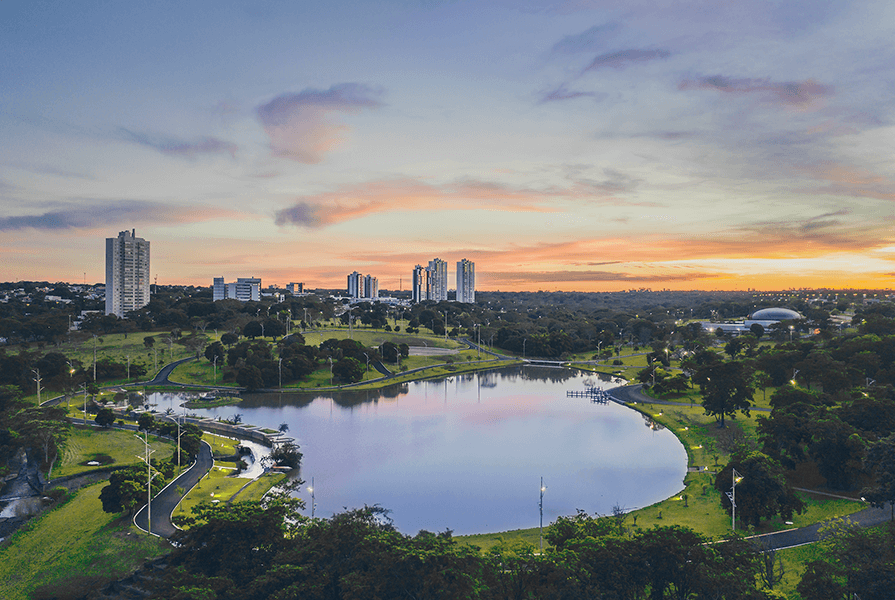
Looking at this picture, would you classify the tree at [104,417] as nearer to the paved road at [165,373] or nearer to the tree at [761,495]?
the paved road at [165,373]

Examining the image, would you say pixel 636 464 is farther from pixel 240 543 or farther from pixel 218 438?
pixel 218 438

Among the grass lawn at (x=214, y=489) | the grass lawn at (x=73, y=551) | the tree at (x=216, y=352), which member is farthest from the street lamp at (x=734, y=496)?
the tree at (x=216, y=352)

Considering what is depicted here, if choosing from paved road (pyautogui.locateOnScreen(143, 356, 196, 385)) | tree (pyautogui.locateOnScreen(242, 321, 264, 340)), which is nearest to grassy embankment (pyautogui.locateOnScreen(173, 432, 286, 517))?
paved road (pyautogui.locateOnScreen(143, 356, 196, 385))

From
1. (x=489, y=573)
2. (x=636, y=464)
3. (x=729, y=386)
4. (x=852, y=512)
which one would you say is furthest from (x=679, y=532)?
(x=729, y=386)

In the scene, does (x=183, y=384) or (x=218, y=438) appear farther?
(x=183, y=384)

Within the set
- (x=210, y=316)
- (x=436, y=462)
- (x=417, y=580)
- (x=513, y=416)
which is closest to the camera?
(x=417, y=580)

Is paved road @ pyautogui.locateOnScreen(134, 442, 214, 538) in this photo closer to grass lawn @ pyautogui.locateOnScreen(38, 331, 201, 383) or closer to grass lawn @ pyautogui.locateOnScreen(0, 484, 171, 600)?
grass lawn @ pyautogui.locateOnScreen(0, 484, 171, 600)
